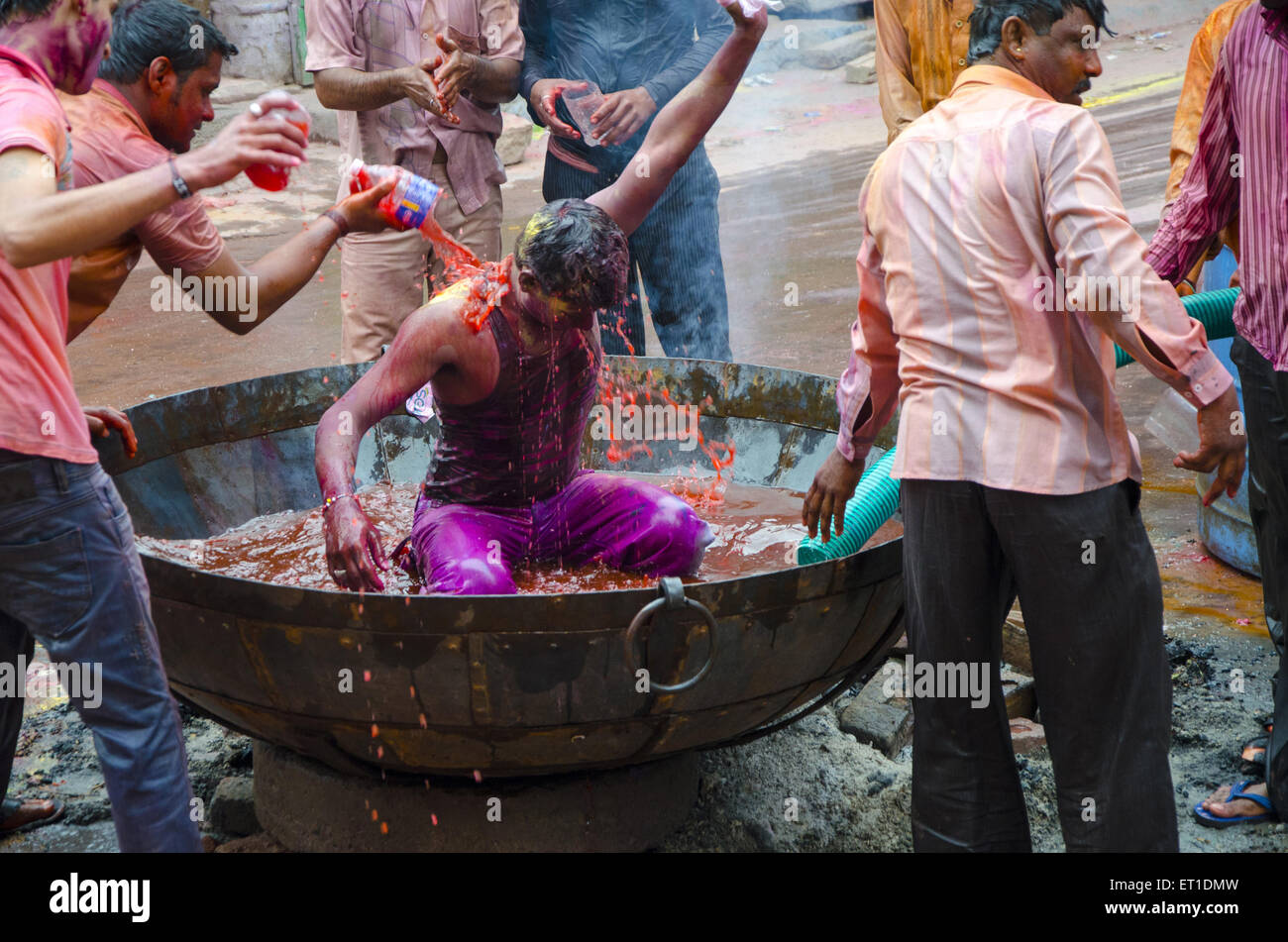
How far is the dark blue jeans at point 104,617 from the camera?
2295 mm

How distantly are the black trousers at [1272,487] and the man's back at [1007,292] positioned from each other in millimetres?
791

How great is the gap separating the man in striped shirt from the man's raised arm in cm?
Result: 116

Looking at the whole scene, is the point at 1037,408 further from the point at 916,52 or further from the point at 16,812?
the point at 16,812

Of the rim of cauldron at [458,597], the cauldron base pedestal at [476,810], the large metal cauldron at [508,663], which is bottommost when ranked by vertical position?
the cauldron base pedestal at [476,810]

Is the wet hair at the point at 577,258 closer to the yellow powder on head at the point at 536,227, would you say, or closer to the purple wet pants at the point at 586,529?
the yellow powder on head at the point at 536,227

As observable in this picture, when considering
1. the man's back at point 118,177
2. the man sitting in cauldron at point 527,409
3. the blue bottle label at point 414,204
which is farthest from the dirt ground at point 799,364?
the blue bottle label at point 414,204

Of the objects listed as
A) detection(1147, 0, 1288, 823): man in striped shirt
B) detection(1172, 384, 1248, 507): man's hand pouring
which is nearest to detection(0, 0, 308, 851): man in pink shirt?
detection(1172, 384, 1248, 507): man's hand pouring

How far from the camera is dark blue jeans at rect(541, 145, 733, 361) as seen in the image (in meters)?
5.20

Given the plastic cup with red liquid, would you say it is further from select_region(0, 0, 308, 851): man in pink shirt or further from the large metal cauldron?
the large metal cauldron

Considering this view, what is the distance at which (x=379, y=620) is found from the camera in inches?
95.7

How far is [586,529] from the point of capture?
349 centimetres

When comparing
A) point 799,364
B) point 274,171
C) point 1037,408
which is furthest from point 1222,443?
point 799,364

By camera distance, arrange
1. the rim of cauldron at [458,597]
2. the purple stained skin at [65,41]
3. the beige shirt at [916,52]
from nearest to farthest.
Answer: the purple stained skin at [65,41], the rim of cauldron at [458,597], the beige shirt at [916,52]

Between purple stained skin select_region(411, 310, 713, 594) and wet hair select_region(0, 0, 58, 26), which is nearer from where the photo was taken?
wet hair select_region(0, 0, 58, 26)
